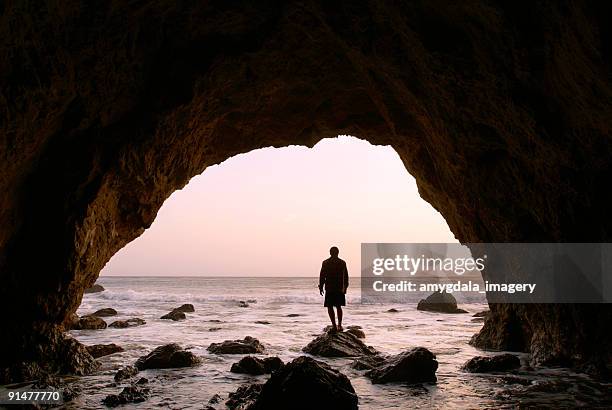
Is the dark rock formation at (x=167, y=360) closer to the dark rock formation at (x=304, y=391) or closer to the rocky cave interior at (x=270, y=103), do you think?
the rocky cave interior at (x=270, y=103)

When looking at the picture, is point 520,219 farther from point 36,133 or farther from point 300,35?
point 36,133

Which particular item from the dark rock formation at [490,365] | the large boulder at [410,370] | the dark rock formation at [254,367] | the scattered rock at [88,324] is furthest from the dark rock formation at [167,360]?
the scattered rock at [88,324]

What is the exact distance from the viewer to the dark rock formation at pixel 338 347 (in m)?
7.92

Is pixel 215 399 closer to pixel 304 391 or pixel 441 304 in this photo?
pixel 304 391

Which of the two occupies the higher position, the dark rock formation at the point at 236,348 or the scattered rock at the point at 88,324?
the dark rock formation at the point at 236,348

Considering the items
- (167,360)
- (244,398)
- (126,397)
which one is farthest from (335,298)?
(126,397)

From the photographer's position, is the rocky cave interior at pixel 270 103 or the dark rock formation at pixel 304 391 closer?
the dark rock formation at pixel 304 391

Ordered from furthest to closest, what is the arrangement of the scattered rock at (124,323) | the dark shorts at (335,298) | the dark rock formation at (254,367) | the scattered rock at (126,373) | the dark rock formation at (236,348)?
the scattered rock at (124,323) → the dark shorts at (335,298) → the dark rock formation at (236,348) → the dark rock formation at (254,367) → the scattered rock at (126,373)

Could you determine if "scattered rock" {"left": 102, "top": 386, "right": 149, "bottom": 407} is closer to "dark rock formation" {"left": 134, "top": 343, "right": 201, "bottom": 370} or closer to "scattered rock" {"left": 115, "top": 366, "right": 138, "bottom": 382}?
"scattered rock" {"left": 115, "top": 366, "right": 138, "bottom": 382}

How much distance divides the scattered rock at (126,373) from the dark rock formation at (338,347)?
10.5ft

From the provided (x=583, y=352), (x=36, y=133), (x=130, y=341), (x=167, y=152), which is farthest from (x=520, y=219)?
(x=130, y=341)

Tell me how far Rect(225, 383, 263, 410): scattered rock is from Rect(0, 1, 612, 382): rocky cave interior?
309 cm

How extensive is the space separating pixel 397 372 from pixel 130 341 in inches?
262

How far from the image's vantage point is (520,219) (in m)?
7.53
